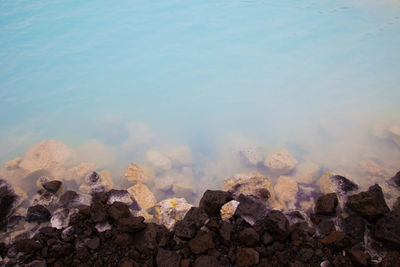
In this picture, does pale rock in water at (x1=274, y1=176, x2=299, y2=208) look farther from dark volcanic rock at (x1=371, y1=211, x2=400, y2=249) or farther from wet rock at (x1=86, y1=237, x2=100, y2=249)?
wet rock at (x1=86, y1=237, x2=100, y2=249)

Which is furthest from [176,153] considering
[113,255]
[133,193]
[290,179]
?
[113,255]

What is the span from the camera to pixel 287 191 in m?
4.60

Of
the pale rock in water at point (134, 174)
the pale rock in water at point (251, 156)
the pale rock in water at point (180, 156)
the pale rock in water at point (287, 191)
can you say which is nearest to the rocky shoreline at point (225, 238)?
the pale rock in water at point (287, 191)

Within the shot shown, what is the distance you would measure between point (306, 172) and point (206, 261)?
4.12 meters

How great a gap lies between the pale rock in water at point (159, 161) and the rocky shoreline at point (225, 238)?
11.0ft

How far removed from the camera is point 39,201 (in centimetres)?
306

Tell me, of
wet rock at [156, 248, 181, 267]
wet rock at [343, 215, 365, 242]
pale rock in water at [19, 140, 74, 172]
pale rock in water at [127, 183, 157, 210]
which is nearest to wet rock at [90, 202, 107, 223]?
wet rock at [156, 248, 181, 267]

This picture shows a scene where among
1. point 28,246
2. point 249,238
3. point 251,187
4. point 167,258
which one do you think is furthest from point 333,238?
point 28,246

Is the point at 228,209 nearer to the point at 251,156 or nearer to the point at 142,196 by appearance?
the point at 142,196

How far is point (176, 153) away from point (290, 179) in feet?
9.71

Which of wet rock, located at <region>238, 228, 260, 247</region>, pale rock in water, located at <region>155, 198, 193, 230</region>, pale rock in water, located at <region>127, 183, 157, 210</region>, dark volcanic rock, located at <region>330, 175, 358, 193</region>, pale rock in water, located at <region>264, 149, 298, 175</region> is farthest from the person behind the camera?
pale rock in water, located at <region>264, 149, 298, 175</region>

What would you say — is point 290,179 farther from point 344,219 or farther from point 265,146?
point 344,219

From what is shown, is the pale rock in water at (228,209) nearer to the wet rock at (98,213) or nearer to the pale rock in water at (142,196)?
the wet rock at (98,213)

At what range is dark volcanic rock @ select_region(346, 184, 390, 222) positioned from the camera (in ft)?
6.82
